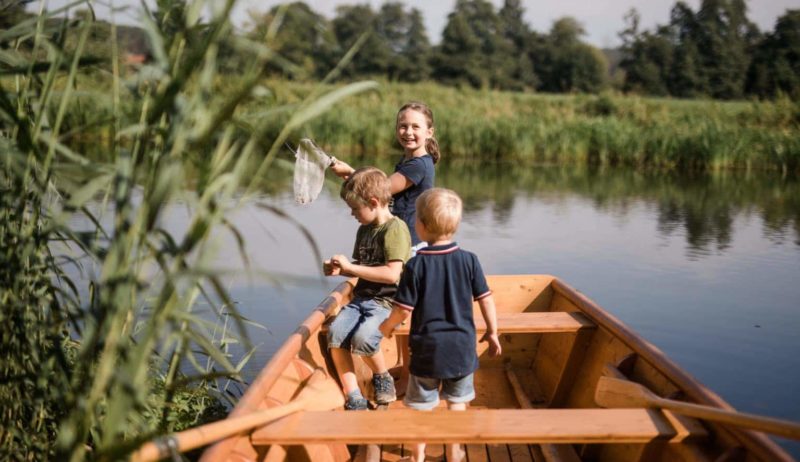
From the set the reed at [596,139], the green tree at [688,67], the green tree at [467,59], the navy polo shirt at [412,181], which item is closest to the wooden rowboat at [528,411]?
the navy polo shirt at [412,181]

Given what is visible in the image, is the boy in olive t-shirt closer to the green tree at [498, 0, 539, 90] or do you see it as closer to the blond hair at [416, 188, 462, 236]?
the blond hair at [416, 188, 462, 236]

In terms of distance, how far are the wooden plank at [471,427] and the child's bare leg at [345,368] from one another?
2.69 feet

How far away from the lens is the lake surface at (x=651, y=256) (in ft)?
16.8

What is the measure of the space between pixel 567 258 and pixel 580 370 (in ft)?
16.0

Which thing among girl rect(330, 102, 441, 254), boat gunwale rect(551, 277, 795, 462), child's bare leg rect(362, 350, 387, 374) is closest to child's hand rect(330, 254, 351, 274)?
child's bare leg rect(362, 350, 387, 374)

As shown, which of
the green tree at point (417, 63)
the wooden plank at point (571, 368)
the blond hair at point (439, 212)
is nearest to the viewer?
the blond hair at point (439, 212)

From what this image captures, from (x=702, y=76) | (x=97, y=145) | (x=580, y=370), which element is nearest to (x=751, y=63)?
(x=702, y=76)

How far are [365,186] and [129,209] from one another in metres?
1.46

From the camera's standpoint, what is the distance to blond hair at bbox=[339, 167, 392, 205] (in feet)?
9.64

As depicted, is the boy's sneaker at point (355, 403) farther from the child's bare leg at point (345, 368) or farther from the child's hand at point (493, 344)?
the child's hand at point (493, 344)

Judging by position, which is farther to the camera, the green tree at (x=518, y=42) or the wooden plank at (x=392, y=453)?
the green tree at (x=518, y=42)

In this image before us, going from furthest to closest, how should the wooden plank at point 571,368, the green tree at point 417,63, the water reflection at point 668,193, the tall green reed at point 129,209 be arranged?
the green tree at point 417,63 → the water reflection at point 668,193 → the wooden plank at point 571,368 → the tall green reed at point 129,209

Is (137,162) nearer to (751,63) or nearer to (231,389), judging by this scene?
(231,389)

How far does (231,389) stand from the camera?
413cm
